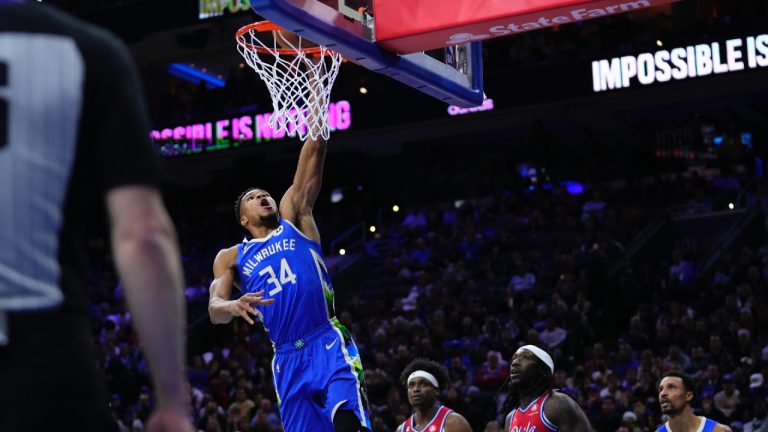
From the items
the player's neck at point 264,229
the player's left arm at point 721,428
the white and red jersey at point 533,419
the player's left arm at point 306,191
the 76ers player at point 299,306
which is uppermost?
the player's left arm at point 306,191

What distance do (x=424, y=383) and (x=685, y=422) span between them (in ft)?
6.75

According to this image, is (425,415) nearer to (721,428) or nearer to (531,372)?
(531,372)

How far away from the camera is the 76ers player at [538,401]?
8008 millimetres

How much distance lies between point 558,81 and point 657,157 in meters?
3.02

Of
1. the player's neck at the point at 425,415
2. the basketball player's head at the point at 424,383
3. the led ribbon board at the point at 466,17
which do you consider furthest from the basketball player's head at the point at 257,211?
the player's neck at the point at 425,415

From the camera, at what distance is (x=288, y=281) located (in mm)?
6801

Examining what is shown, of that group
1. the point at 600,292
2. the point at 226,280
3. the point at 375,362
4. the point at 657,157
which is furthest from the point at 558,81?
the point at 226,280

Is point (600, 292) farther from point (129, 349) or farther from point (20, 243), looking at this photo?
point (20, 243)

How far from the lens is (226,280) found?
6.89 metres

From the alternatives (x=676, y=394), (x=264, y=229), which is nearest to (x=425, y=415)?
(x=676, y=394)

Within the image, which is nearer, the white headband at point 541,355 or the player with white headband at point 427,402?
the white headband at point 541,355

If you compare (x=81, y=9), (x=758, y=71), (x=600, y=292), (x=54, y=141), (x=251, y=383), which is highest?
(x=81, y=9)

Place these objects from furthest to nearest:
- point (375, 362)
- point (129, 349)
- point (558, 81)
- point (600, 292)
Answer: point (558, 81), point (129, 349), point (600, 292), point (375, 362)

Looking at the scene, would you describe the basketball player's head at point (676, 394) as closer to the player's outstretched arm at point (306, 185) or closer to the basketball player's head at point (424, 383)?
the basketball player's head at point (424, 383)
